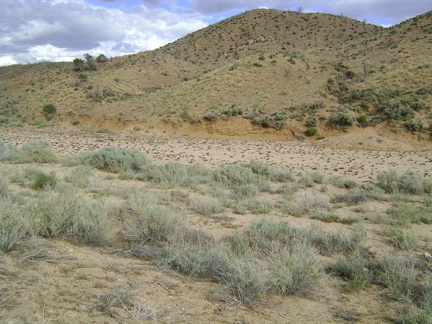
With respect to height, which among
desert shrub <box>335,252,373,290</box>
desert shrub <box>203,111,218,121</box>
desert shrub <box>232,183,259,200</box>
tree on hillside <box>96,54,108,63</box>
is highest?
tree on hillside <box>96,54,108,63</box>

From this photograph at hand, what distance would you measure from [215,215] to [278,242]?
8.05 ft

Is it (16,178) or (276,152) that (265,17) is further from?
(16,178)

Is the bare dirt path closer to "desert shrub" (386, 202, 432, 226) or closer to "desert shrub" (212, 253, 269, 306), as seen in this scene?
"desert shrub" (386, 202, 432, 226)

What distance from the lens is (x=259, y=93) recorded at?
32594 mm

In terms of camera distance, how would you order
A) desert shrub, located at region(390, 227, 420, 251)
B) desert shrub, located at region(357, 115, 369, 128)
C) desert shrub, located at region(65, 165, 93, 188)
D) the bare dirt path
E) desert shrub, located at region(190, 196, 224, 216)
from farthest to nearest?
desert shrub, located at region(357, 115, 369, 128) → the bare dirt path → desert shrub, located at region(65, 165, 93, 188) → desert shrub, located at region(190, 196, 224, 216) → desert shrub, located at region(390, 227, 420, 251)

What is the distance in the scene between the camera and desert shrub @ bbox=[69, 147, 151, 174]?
12.8 m

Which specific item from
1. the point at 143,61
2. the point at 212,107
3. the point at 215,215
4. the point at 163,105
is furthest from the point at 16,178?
the point at 143,61

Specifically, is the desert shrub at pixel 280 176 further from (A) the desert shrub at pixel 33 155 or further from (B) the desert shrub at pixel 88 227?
(A) the desert shrub at pixel 33 155

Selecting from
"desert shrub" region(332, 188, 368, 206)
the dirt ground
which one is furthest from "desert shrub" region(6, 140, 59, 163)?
"desert shrub" region(332, 188, 368, 206)

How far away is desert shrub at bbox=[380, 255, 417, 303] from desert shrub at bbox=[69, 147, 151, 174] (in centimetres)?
904

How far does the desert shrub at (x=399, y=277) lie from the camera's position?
458cm

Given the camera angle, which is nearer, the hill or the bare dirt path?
the bare dirt path

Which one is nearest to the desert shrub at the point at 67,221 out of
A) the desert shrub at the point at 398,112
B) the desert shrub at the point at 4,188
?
the desert shrub at the point at 4,188

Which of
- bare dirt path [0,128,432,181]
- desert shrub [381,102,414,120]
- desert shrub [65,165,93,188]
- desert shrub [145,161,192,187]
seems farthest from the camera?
desert shrub [381,102,414,120]
